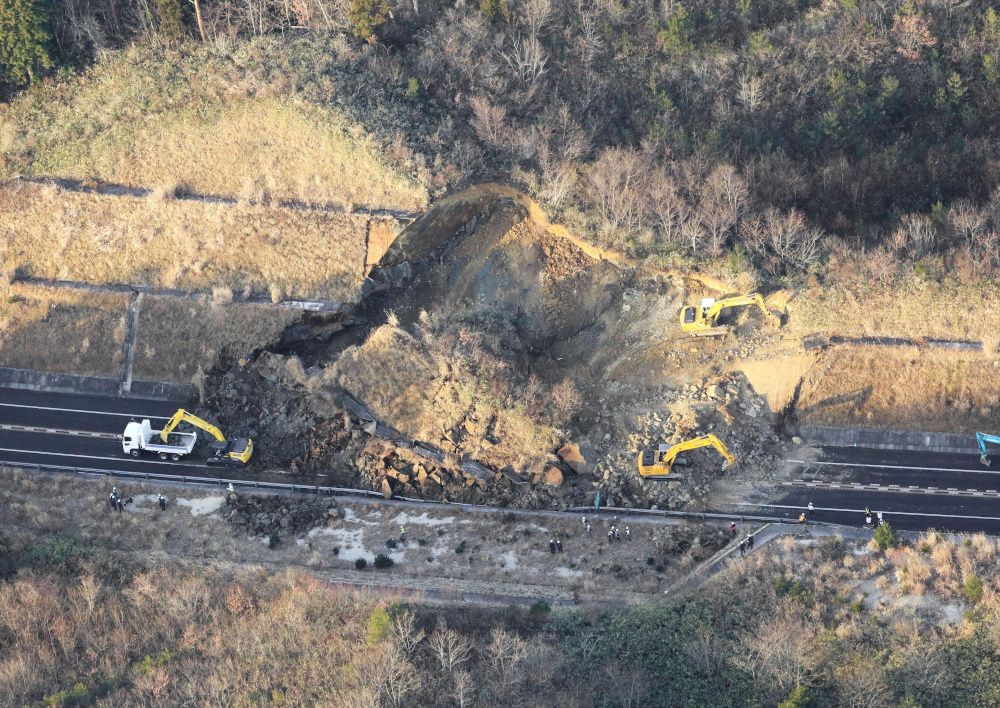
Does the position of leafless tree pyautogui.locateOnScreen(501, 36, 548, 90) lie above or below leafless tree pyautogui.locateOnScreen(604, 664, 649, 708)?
above

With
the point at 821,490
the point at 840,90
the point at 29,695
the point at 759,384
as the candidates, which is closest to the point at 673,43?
the point at 840,90

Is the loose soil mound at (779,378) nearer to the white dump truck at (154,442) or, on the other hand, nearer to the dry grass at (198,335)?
the dry grass at (198,335)

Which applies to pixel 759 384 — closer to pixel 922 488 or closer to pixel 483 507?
pixel 922 488

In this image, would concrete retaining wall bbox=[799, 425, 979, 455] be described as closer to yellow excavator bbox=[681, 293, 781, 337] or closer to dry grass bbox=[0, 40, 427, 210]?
yellow excavator bbox=[681, 293, 781, 337]

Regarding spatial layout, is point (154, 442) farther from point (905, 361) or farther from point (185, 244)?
point (905, 361)

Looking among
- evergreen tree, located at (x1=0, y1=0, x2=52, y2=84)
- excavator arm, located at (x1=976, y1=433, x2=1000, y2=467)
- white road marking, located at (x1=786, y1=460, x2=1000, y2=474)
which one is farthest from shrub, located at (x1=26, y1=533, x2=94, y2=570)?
excavator arm, located at (x1=976, y1=433, x2=1000, y2=467)

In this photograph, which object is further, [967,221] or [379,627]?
[967,221]

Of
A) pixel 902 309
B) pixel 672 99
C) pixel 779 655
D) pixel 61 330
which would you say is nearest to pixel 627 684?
pixel 779 655
